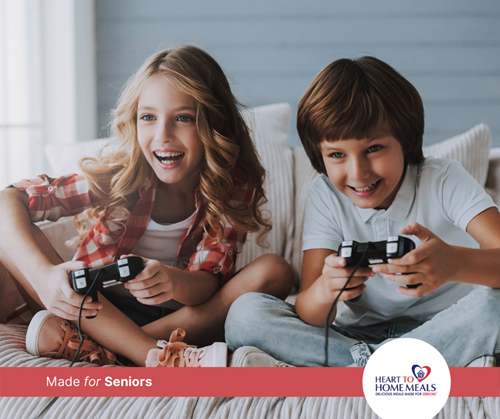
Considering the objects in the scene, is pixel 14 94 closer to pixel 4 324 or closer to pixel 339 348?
pixel 4 324

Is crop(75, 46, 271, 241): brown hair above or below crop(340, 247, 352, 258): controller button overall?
above

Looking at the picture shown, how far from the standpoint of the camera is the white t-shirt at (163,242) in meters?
0.59

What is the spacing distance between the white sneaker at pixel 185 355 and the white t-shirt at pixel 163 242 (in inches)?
2.5

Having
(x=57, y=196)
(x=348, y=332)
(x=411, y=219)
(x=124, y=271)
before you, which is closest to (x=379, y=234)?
(x=411, y=219)

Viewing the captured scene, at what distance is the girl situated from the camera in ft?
1.81

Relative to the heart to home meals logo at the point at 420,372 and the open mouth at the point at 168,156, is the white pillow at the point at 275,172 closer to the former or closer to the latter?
the open mouth at the point at 168,156

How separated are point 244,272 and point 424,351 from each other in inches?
10.6

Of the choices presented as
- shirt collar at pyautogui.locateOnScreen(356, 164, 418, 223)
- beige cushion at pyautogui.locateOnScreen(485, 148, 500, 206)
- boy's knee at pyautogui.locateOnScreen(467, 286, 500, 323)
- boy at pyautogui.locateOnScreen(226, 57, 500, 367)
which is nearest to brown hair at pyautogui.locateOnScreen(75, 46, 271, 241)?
boy at pyautogui.locateOnScreen(226, 57, 500, 367)

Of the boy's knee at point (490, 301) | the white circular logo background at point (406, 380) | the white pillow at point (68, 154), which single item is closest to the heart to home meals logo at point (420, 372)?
the white circular logo background at point (406, 380)

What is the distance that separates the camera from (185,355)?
1.77ft

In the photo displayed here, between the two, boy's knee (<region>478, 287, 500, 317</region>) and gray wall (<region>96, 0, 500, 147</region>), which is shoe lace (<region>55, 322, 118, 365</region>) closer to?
gray wall (<region>96, 0, 500, 147</region>)

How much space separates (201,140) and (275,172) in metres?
0.18

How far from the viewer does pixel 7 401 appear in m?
0.51

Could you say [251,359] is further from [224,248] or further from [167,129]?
[167,129]
